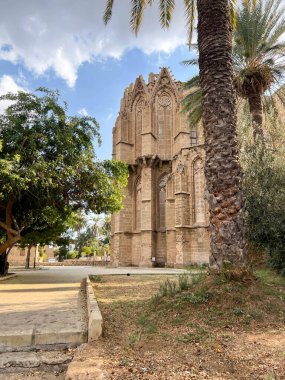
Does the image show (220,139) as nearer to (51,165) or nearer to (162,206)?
(51,165)

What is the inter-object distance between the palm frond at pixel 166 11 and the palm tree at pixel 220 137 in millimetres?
3453

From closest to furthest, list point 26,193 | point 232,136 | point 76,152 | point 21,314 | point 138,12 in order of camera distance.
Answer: point 21,314 < point 232,136 < point 138,12 < point 26,193 < point 76,152

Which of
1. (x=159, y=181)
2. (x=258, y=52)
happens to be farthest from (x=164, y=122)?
(x=258, y=52)

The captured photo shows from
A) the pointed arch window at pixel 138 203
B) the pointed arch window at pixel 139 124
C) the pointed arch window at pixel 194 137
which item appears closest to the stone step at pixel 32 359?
the pointed arch window at pixel 138 203

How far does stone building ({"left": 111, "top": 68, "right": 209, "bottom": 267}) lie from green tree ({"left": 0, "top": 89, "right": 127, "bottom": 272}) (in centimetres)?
1409

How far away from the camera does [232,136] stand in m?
6.14

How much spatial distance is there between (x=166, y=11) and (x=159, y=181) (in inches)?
915

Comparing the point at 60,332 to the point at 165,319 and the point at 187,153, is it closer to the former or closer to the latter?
the point at 165,319

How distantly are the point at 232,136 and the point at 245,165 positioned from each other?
757 cm

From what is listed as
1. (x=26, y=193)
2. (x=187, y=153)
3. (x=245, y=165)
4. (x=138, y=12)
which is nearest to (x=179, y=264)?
(x=187, y=153)

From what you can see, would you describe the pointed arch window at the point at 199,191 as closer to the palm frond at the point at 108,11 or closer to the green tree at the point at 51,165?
the green tree at the point at 51,165

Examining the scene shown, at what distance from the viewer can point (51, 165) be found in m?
11.4

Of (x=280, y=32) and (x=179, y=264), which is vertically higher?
(x=280, y=32)

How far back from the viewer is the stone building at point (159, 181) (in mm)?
27422
